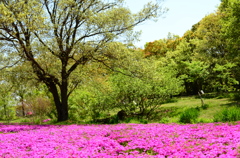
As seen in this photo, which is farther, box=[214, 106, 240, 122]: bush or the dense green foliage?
the dense green foliage

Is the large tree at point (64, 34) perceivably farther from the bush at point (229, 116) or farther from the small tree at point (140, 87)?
the bush at point (229, 116)

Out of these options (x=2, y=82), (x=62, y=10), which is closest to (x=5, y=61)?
(x=2, y=82)

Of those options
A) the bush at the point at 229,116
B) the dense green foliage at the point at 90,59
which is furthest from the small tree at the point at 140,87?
the bush at the point at 229,116

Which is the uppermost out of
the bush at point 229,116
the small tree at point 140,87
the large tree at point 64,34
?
the large tree at point 64,34

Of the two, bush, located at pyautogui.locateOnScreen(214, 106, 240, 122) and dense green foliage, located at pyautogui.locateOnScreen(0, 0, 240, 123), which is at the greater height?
dense green foliage, located at pyautogui.locateOnScreen(0, 0, 240, 123)

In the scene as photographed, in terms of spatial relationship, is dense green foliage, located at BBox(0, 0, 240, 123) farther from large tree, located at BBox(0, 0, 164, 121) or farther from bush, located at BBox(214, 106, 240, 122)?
bush, located at BBox(214, 106, 240, 122)

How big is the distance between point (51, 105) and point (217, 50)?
21273 mm

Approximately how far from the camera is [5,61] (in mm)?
16656

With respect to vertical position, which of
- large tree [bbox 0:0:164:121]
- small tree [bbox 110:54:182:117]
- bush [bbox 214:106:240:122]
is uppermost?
large tree [bbox 0:0:164:121]

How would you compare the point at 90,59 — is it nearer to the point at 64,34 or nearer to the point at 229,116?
the point at 64,34

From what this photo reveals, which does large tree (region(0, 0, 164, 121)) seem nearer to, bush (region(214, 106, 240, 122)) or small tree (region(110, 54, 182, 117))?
small tree (region(110, 54, 182, 117))

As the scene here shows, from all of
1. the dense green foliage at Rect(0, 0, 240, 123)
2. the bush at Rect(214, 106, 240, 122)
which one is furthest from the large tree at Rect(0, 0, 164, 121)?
the bush at Rect(214, 106, 240, 122)

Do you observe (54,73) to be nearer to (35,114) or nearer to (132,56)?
(132,56)

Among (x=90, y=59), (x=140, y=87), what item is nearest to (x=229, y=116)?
(x=140, y=87)
